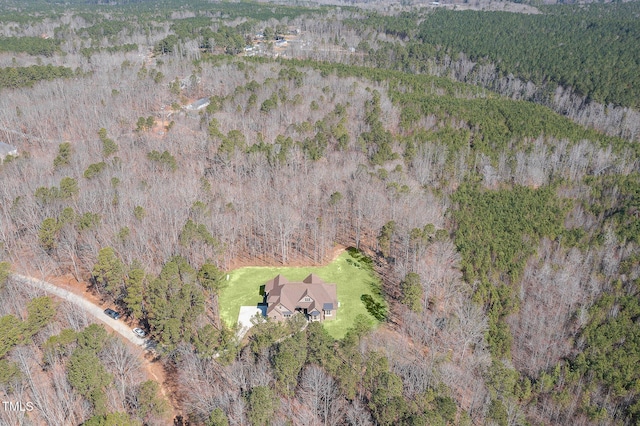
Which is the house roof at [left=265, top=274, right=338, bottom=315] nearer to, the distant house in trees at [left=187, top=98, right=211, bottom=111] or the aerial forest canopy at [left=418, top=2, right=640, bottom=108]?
the distant house in trees at [left=187, top=98, right=211, bottom=111]

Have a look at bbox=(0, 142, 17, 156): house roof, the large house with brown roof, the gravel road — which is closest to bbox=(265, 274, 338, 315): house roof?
the large house with brown roof

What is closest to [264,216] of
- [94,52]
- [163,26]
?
[94,52]

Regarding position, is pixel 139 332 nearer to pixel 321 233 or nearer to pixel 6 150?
pixel 321 233

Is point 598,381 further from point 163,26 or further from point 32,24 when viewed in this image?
point 32,24

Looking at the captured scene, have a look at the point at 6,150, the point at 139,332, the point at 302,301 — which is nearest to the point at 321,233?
the point at 302,301

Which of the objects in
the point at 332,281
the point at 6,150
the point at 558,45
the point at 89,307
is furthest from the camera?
the point at 558,45
